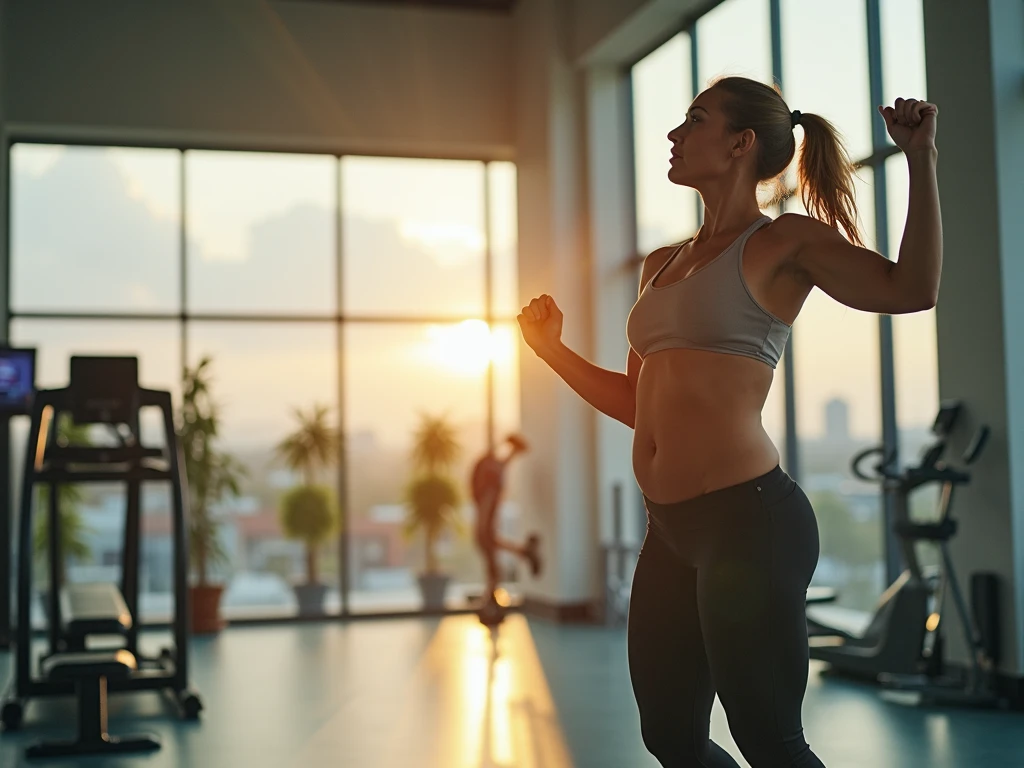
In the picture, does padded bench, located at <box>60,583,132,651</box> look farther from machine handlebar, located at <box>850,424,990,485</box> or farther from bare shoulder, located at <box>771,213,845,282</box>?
bare shoulder, located at <box>771,213,845,282</box>

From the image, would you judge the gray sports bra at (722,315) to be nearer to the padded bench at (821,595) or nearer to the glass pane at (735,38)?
the padded bench at (821,595)

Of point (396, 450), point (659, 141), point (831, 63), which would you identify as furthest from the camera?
point (396, 450)

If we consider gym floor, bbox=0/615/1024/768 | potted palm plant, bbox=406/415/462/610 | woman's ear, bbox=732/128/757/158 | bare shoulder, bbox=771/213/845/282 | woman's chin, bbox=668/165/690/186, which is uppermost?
woman's ear, bbox=732/128/757/158

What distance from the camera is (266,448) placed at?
7.85 metres

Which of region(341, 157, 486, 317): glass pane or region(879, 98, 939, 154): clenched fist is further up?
region(341, 157, 486, 317): glass pane

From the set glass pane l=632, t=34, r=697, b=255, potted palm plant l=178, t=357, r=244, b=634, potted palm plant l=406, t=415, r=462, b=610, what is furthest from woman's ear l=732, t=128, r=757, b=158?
potted palm plant l=406, t=415, r=462, b=610

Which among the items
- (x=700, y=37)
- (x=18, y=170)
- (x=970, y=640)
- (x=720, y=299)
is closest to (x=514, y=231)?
(x=700, y=37)

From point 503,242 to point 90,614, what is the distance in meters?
4.47

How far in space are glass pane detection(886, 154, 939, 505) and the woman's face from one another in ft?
12.0

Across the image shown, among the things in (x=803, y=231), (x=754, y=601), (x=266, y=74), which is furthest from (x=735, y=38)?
(x=754, y=601)

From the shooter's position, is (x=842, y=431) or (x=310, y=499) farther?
(x=310, y=499)

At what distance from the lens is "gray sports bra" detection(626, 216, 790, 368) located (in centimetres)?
157

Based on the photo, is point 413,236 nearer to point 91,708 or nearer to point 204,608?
point 204,608

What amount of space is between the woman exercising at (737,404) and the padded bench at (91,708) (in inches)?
109
